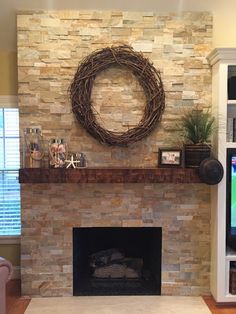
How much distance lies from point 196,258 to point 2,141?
2275 millimetres

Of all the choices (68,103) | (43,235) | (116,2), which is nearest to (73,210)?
(43,235)

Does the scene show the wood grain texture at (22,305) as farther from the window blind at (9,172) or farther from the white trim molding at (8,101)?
the white trim molding at (8,101)

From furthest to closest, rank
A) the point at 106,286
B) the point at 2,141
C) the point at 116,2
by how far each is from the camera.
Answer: the point at 2,141
the point at 106,286
the point at 116,2

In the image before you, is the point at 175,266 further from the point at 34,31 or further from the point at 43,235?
the point at 34,31

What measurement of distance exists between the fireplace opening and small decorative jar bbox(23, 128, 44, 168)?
0.74m

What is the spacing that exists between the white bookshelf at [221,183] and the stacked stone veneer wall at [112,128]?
158 millimetres

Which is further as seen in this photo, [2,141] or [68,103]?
[2,141]

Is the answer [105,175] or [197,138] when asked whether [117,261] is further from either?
[197,138]

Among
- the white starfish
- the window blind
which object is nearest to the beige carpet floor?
the window blind

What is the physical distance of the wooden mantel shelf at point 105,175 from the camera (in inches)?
119

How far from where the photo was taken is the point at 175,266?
332cm

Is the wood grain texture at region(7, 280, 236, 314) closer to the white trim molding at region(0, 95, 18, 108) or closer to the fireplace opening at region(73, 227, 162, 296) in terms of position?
the fireplace opening at region(73, 227, 162, 296)

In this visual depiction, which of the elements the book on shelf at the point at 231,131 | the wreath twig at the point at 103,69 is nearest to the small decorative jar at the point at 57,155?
the wreath twig at the point at 103,69

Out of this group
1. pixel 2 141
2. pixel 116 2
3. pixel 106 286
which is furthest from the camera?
pixel 2 141
